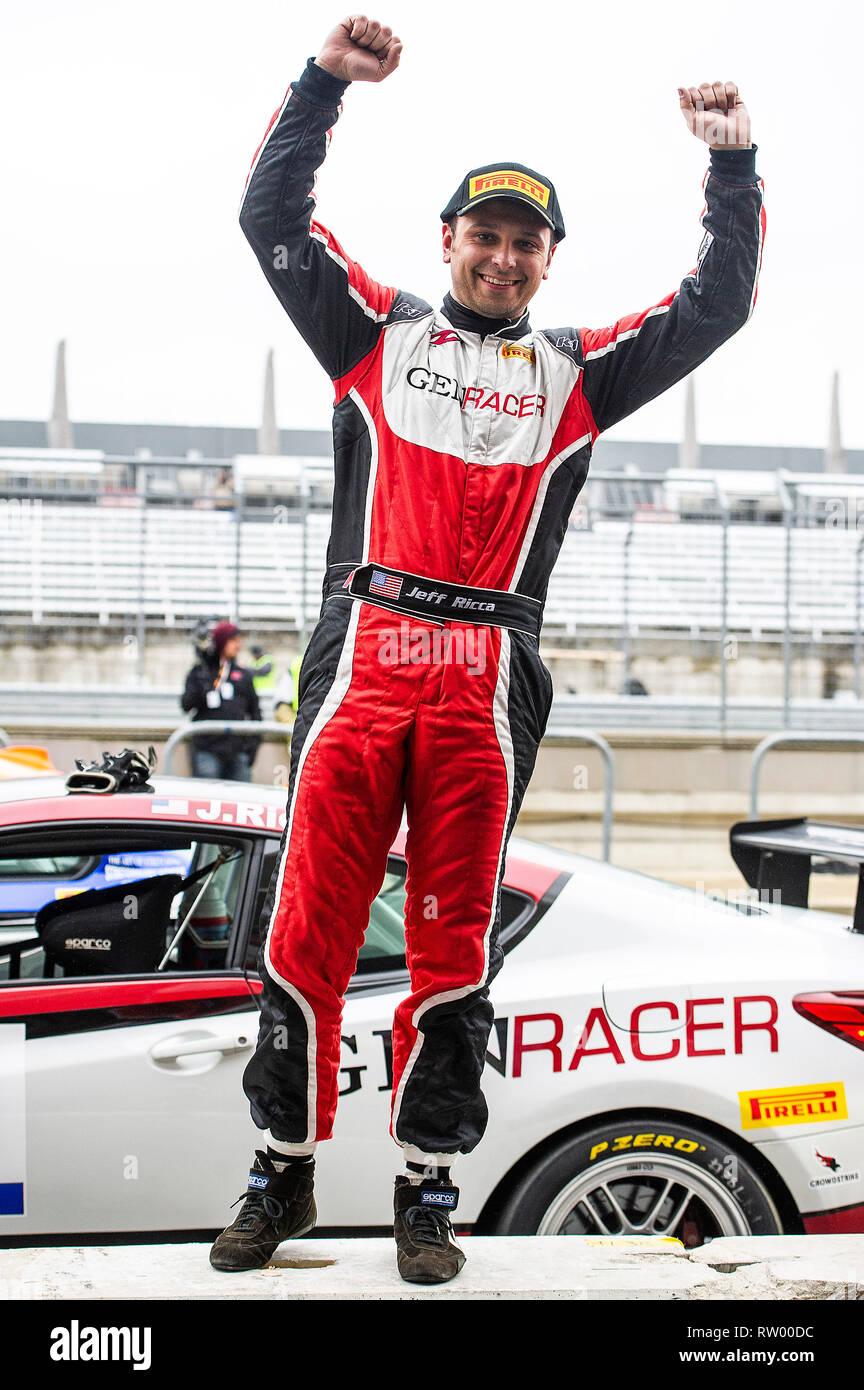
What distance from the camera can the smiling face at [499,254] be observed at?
2.17 meters

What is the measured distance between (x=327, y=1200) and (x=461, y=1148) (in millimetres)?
608

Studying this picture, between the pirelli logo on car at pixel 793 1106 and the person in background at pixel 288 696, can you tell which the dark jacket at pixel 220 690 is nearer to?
the person in background at pixel 288 696

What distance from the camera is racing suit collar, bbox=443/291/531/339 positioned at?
2223 mm

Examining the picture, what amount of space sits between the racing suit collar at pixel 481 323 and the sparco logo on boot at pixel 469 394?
0.12 m

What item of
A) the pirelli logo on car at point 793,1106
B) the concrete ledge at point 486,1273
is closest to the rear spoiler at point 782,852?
the pirelli logo on car at point 793,1106

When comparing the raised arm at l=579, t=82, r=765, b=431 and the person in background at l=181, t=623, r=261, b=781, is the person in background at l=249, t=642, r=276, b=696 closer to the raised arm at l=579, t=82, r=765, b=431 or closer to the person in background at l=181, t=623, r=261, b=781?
the person in background at l=181, t=623, r=261, b=781

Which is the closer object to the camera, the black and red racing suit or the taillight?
the black and red racing suit

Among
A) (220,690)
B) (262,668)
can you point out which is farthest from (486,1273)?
(262,668)

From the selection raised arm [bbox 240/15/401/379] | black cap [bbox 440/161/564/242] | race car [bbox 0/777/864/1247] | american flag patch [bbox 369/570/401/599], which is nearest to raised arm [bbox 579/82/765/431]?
black cap [bbox 440/161/564/242]

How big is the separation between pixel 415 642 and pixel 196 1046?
111 centimetres
